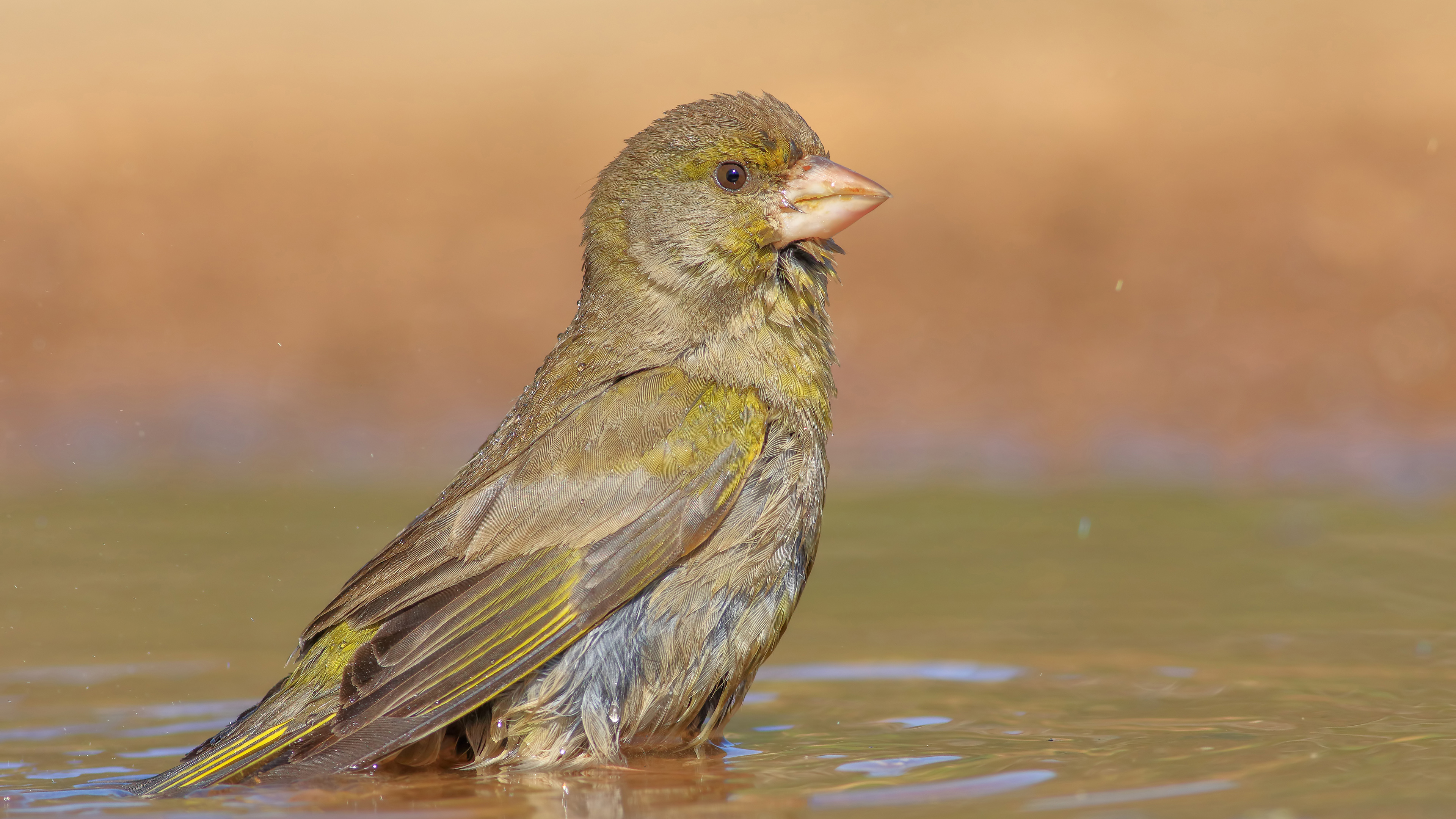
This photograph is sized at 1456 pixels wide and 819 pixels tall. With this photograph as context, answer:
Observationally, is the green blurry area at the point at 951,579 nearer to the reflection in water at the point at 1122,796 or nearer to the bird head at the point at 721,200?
the reflection in water at the point at 1122,796

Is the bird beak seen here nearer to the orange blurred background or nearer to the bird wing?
the bird wing

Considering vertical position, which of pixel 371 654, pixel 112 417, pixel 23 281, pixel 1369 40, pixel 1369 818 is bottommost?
pixel 1369 818

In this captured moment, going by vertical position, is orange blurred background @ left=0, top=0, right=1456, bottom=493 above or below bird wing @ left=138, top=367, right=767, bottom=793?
above

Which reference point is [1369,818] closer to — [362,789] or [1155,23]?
[362,789]

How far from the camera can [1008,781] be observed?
4086 millimetres

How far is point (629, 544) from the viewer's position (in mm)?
4441

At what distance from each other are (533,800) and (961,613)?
2455mm

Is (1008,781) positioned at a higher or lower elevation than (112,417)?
lower

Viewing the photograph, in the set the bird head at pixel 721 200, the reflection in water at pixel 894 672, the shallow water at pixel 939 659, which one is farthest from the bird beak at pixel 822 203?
the reflection in water at pixel 894 672

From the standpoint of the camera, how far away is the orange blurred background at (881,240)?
987cm

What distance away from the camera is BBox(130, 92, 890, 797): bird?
14.3ft

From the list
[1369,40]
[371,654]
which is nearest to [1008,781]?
[371,654]

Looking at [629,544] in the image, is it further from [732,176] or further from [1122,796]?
[1122,796]

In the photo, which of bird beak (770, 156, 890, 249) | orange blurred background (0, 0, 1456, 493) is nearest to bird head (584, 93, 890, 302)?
bird beak (770, 156, 890, 249)
